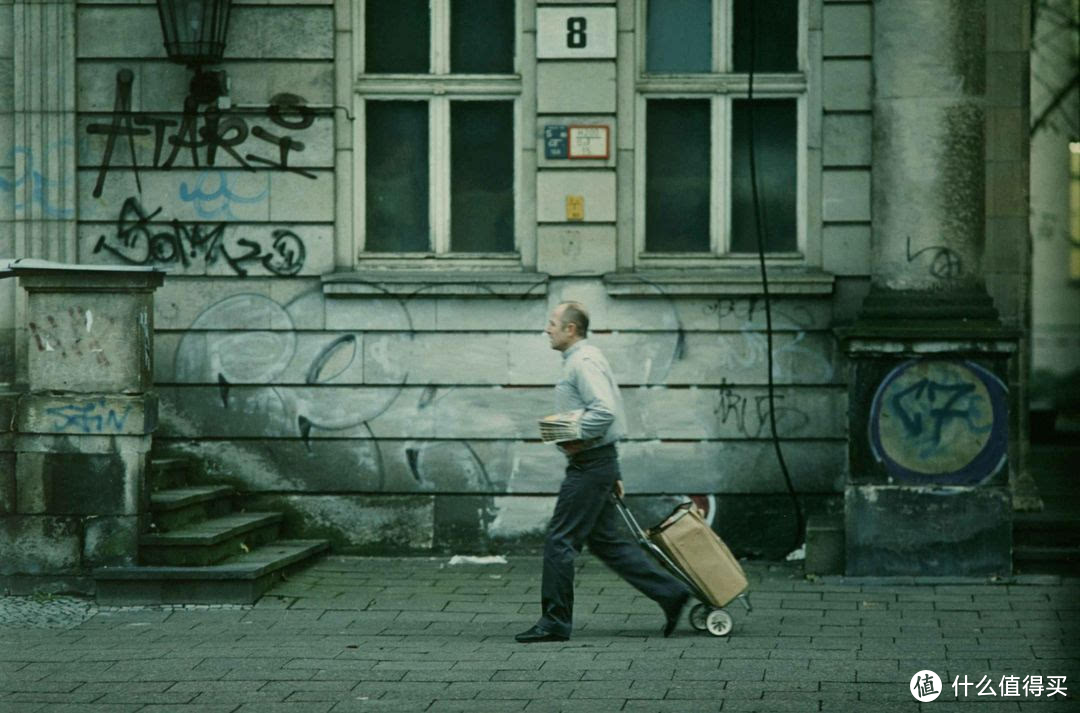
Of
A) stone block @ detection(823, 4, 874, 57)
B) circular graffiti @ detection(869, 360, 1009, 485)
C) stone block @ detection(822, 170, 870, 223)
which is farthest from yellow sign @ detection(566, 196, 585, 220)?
circular graffiti @ detection(869, 360, 1009, 485)

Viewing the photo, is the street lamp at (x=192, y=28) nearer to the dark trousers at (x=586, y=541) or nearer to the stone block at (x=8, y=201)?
the stone block at (x=8, y=201)

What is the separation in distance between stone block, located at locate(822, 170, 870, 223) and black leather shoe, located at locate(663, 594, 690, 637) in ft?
11.8

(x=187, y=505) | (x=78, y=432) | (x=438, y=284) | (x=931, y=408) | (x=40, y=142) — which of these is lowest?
(x=187, y=505)

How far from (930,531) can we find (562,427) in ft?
10.0

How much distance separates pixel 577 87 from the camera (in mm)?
11469

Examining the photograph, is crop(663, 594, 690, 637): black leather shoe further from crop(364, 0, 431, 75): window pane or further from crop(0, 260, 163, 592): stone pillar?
crop(364, 0, 431, 75): window pane

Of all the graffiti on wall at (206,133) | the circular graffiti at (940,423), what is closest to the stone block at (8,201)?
the graffiti on wall at (206,133)

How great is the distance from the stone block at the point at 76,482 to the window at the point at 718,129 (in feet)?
12.4

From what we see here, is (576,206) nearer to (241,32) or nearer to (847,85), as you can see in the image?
(847,85)

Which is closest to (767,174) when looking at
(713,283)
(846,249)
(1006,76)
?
(846,249)

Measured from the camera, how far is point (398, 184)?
11.9 meters

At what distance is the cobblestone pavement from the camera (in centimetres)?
743

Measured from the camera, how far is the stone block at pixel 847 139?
448 inches

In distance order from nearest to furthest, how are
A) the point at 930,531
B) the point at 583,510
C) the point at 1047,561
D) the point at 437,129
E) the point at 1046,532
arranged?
the point at 583,510
the point at 930,531
the point at 1047,561
the point at 1046,532
the point at 437,129
